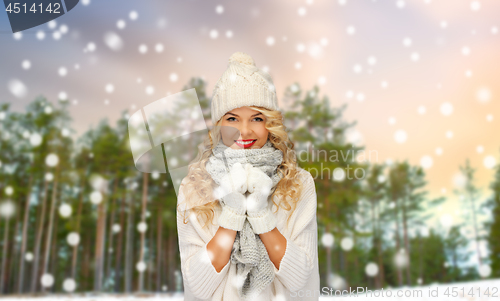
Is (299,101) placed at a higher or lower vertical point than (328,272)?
higher

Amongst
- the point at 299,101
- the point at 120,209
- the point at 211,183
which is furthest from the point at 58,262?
the point at 211,183

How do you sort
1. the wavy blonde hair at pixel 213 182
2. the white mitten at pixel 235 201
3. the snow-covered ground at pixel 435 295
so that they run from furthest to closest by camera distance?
1. the snow-covered ground at pixel 435 295
2. the wavy blonde hair at pixel 213 182
3. the white mitten at pixel 235 201

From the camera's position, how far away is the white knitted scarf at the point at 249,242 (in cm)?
117

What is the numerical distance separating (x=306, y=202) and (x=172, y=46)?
1555mm

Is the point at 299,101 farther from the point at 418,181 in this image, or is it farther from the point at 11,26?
the point at 11,26

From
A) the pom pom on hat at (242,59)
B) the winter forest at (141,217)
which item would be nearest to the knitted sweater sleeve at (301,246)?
the pom pom on hat at (242,59)

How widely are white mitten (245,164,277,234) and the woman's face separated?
7.7 inches

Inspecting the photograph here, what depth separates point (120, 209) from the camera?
13.9ft

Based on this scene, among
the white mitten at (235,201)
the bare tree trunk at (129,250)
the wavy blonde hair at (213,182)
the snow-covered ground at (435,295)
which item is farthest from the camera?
the bare tree trunk at (129,250)

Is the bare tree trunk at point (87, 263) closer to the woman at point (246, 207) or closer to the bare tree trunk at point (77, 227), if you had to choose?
the bare tree trunk at point (77, 227)

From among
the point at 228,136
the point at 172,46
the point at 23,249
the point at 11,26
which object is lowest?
the point at 23,249

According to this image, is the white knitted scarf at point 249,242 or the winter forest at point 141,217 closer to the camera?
the white knitted scarf at point 249,242

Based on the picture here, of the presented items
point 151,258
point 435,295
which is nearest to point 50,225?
point 151,258

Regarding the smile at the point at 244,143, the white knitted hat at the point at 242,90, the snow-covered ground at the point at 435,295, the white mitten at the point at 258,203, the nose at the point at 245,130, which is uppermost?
the white knitted hat at the point at 242,90
